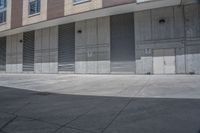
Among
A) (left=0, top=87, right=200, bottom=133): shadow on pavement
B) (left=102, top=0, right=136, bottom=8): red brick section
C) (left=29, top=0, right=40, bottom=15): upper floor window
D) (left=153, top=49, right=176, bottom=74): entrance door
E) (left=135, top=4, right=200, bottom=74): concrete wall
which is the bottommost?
(left=0, top=87, right=200, bottom=133): shadow on pavement

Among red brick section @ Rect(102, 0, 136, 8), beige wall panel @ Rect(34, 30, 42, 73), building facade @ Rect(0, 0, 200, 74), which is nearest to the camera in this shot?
red brick section @ Rect(102, 0, 136, 8)

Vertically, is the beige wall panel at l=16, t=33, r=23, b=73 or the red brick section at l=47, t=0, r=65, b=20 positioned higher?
the red brick section at l=47, t=0, r=65, b=20

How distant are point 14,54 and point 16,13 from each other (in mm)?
6293

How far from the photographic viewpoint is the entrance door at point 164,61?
16.7 metres

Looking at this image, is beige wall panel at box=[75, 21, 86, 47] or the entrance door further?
beige wall panel at box=[75, 21, 86, 47]

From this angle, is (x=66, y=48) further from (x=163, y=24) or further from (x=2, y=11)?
(x=2, y=11)

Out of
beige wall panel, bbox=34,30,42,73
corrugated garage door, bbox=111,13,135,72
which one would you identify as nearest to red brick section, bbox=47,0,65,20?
beige wall panel, bbox=34,30,42,73

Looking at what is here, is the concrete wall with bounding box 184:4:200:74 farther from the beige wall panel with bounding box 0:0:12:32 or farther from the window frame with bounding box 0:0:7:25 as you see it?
the window frame with bounding box 0:0:7:25

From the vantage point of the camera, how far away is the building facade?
16.3 m

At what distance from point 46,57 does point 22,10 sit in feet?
21.9

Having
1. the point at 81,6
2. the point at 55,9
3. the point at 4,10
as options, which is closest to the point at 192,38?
the point at 81,6

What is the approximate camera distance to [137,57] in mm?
17766

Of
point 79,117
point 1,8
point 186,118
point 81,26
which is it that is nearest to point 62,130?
point 79,117

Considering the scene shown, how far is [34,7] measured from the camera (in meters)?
22.8
